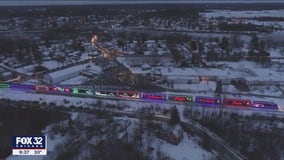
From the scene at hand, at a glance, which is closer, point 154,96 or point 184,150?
point 184,150

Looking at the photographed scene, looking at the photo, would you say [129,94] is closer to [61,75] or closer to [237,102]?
[61,75]

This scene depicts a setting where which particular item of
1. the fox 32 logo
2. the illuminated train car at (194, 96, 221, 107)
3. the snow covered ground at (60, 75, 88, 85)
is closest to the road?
the illuminated train car at (194, 96, 221, 107)

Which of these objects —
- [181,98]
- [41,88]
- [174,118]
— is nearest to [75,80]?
[41,88]

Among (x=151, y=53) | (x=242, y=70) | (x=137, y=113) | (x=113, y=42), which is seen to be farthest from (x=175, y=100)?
(x=113, y=42)

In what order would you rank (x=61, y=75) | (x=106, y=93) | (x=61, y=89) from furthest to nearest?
(x=61, y=75)
(x=61, y=89)
(x=106, y=93)

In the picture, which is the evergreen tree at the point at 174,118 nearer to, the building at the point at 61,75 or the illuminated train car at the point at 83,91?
the illuminated train car at the point at 83,91

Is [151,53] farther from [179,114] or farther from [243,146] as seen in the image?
[243,146]

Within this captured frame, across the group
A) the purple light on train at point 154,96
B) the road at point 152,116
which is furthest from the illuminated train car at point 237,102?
the purple light on train at point 154,96

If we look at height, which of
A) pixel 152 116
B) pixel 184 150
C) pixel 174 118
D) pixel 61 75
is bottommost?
pixel 184 150
